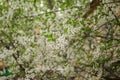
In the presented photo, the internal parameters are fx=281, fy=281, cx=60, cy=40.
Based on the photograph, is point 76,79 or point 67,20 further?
point 76,79

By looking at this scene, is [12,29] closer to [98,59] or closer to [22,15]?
[22,15]

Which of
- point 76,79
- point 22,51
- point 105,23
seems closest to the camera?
point 22,51

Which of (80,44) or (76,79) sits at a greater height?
(80,44)

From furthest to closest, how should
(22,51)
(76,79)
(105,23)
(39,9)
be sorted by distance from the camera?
(39,9) → (76,79) → (105,23) → (22,51)

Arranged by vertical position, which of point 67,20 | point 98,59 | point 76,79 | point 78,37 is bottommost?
point 76,79

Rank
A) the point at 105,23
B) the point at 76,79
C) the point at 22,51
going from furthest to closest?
the point at 76,79
the point at 105,23
the point at 22,51

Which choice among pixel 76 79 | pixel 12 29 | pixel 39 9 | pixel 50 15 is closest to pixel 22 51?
pixel 12 29

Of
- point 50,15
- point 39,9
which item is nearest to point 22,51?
point 50,15

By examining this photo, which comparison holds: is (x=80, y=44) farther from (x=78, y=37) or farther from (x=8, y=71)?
(x=8, y=71)

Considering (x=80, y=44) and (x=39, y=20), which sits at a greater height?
(x=39, y=20)
